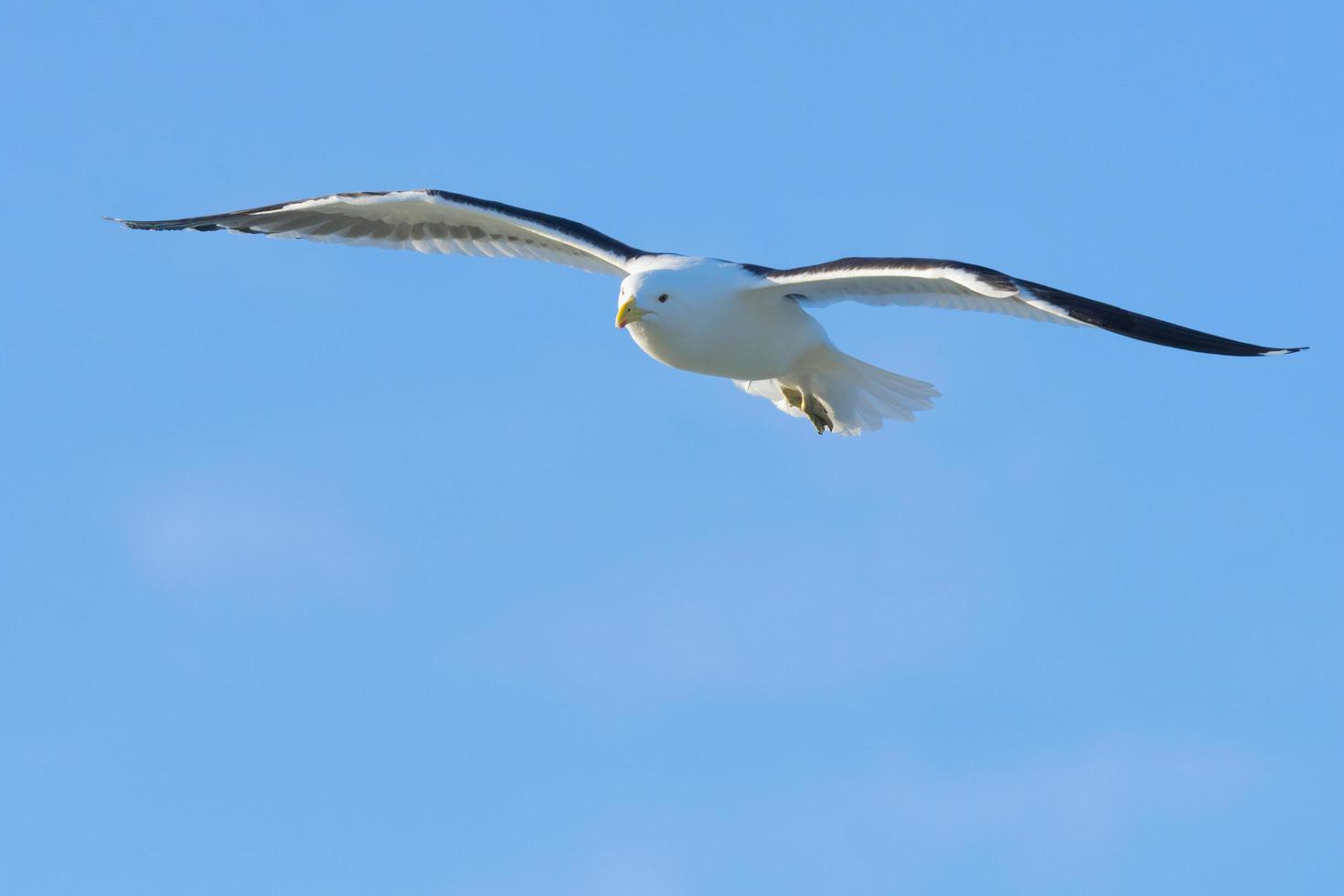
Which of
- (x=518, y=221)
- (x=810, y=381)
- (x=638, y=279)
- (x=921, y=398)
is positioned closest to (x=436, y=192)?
(x=518, y=221)

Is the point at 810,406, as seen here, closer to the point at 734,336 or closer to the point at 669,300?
the point at 734,336

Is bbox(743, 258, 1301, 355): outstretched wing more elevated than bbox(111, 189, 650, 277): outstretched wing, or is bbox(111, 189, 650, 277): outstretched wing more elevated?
bbox(111, 189, 650, 277): outstretched wing

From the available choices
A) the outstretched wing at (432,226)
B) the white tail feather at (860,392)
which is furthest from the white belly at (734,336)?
the outstretched wing at (432,226)

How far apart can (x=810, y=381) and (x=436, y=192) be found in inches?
134

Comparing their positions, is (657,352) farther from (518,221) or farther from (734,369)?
(518,221)

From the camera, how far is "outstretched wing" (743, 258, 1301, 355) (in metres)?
11.8

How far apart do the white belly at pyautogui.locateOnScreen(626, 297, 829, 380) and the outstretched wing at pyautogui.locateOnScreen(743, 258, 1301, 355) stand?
246mm

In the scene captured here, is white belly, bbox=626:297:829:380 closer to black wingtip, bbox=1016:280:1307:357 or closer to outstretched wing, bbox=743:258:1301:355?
outstretched wing, bbox=743:258:1301:355

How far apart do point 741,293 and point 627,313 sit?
0.87m

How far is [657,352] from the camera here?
1361 cm

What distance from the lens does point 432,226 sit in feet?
51.7

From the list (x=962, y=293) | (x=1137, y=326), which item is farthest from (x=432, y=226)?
(x=1137, y=326)

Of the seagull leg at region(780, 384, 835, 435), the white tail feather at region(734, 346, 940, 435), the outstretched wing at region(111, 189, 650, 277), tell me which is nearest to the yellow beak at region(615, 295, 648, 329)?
the outstretched wing at region(111, 189, 650, 277)

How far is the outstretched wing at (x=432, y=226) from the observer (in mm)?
14812
